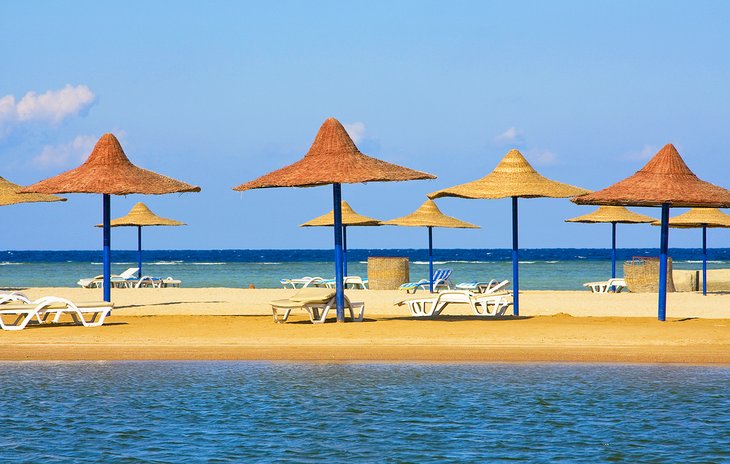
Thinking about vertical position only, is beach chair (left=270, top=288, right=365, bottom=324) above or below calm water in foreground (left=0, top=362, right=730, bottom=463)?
above

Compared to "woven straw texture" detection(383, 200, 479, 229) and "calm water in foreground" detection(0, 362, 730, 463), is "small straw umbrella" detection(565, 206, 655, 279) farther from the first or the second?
"calm water in foreground" detection(0, 362, 730, 463)

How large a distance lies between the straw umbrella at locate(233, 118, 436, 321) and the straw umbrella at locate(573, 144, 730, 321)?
102 inches

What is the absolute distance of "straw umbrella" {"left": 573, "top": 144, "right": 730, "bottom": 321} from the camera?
14367 mm

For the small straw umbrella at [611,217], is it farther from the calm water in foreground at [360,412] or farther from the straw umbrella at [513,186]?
the calm water in foreground at [360,412]

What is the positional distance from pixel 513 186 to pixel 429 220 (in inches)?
460

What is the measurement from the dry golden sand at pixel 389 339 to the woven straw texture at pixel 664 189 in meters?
1.78

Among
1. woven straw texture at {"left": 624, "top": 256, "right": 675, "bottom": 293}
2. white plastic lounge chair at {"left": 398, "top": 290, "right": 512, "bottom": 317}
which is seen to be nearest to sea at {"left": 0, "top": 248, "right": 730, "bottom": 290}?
woven straw texture at {"left": 624, "top": 256, "right": 675, "bottom": 293}

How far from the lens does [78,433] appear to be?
29.2ft

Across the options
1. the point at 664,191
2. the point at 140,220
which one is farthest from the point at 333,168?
the point at 140,220

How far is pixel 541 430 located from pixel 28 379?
584 cm

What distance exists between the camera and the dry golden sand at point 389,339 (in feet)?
42.8

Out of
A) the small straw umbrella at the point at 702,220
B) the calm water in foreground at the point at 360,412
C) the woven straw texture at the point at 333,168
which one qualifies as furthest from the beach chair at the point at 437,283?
the calm water in foreground at the point at 360,412

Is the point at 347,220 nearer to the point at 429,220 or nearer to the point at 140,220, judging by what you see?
the point at 429,220

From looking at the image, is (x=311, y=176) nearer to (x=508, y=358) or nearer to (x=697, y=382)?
(x=508, y=358)
